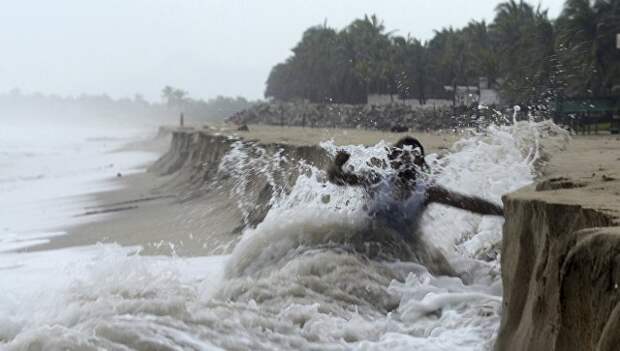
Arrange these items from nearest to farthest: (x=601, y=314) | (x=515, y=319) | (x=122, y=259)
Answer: (x=601, y=314) → (x=515, y=319) → (x=122, y=259)

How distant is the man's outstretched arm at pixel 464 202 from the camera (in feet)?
22.6

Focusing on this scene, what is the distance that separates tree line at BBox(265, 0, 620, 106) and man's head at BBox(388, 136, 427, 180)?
93.5ft

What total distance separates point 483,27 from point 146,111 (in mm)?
146094

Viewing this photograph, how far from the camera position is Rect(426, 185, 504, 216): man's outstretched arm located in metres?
6.90

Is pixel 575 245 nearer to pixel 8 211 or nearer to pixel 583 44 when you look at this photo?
pixel 8 211

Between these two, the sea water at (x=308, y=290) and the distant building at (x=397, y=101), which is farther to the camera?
the distant building at (x=397, y=101)

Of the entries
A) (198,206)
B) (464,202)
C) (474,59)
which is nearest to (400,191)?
(464,202)

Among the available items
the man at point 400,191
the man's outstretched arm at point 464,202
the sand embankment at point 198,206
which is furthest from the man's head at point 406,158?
the sand embankment at point 198,206

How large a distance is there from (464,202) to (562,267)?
11.9 feet

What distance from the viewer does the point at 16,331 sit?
5348 mm

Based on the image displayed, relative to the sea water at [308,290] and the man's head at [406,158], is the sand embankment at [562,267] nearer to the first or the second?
the sea water at [308,290]

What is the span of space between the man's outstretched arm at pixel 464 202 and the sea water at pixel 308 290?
31 cm

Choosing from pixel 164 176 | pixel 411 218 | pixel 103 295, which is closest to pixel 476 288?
pixel 411 218

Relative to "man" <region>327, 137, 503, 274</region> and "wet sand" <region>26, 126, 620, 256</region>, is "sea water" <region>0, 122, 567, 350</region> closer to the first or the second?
"man" <region>327, 137, 503, 274</region>
